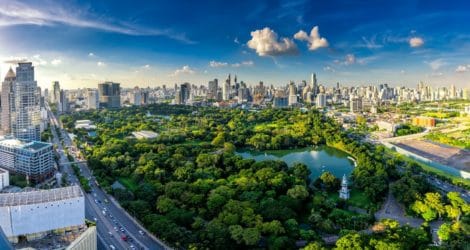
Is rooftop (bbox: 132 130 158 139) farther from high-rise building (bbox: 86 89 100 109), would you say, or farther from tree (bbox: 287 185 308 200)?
high-rise building (bbox: 86 89 100 109)

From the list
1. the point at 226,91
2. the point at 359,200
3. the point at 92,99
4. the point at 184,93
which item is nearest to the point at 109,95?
the point at 92,99

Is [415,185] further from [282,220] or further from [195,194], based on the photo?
[195,194]

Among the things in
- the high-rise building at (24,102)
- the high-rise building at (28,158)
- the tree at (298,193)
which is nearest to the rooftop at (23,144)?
the high-rise building at (28,158)

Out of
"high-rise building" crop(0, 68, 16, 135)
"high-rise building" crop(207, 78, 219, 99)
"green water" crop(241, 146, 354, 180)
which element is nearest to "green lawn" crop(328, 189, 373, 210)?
"green water" crop(241, 146, 354, 180)

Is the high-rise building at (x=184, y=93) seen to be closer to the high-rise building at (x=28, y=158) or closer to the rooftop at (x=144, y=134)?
the rooftop at (x=144, y=134)

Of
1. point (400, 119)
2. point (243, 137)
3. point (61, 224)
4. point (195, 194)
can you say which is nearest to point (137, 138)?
point (243, 137)

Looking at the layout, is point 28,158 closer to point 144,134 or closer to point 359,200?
point 144,134
